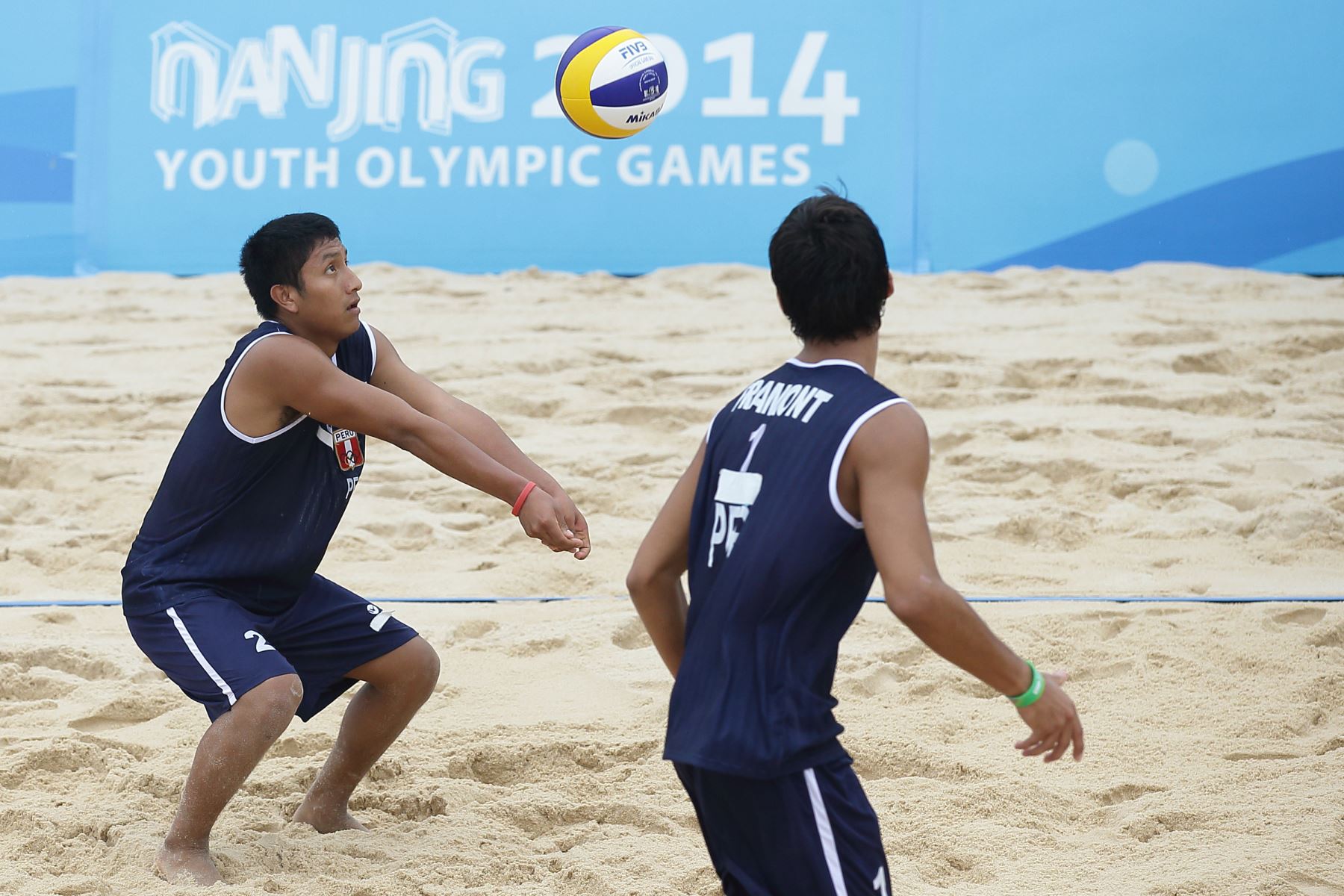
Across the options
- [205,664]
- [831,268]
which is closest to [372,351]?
[205,664]

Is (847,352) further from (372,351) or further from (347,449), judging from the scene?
(372,351)

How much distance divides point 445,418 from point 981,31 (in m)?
6.70

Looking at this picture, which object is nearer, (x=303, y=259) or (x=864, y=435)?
(x=864, y=435)

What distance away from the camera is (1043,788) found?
11.1 feet

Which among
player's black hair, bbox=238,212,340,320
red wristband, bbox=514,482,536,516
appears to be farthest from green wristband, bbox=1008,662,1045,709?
player's black hair, bbox=238,212,340,320

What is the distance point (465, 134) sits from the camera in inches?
376

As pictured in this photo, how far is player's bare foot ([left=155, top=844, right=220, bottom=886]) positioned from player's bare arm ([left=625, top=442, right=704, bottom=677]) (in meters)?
1.18

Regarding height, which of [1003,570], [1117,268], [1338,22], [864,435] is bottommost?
[1003,570]

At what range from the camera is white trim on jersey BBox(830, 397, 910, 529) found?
212 centimetres

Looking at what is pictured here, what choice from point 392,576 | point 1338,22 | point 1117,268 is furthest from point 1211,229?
point 392,576

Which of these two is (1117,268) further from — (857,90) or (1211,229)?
(857,90)

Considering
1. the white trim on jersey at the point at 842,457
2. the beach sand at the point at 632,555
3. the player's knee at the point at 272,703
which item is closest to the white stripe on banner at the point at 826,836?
the white trim on jersey at the point at 842,457

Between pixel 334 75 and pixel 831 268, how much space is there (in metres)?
8.21

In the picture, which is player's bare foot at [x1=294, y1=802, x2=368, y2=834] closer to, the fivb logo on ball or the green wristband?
the green wristband
